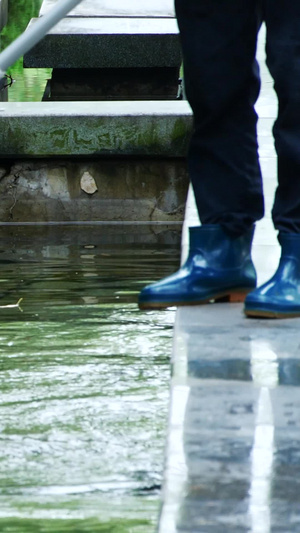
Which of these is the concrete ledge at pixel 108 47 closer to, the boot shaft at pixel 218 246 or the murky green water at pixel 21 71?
the murky green water at pixel 21 71

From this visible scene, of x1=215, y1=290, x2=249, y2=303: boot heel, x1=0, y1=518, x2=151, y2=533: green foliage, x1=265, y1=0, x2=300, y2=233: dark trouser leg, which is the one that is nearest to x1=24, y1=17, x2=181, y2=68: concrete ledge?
x1=215, y1=290, x2=249, y2=303: boot heel

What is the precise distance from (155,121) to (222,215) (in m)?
2.67

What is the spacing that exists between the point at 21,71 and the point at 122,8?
2016 millimetres

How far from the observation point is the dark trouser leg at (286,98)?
242 centimetres

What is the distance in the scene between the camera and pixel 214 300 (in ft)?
9.03

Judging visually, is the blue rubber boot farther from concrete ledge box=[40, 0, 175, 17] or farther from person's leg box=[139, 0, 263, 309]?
concrete ledge box=[40, 0, 175, 17]

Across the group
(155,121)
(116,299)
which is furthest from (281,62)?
(155,121)

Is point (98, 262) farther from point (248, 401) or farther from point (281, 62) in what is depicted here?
point (248, 401)

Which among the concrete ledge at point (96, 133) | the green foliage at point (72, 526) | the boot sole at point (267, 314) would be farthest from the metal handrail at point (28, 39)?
the concrete ledge at point (96, 133)

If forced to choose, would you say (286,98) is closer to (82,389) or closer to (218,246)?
(218,246)

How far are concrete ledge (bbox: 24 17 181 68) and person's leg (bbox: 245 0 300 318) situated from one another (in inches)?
225

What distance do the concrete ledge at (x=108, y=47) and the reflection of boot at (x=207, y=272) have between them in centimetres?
559

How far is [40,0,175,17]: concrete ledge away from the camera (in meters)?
8.94

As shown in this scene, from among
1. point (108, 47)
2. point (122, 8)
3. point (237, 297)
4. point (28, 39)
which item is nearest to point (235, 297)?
point (237, 297)
